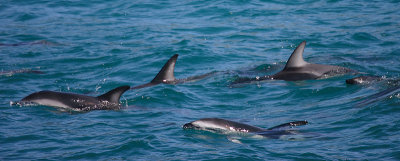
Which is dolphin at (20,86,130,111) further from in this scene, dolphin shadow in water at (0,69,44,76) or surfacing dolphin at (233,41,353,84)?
surfacing dolphin at (233,41,353,84)

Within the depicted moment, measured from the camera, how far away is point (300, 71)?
12.8 m

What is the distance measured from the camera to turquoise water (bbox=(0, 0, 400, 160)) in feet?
27.2

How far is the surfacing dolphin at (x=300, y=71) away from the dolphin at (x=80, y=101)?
11.0ft

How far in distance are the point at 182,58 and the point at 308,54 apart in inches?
142

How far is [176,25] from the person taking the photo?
67.3 ft

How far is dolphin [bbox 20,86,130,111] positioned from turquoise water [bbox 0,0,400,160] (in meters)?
0.20

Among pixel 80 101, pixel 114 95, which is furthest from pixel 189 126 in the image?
pixel 80 101

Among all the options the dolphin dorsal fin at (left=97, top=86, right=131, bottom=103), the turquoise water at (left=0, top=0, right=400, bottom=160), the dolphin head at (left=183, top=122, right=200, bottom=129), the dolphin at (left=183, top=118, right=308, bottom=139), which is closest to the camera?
the turquoise water at (left=0, top=0, right=400, bottom=160)

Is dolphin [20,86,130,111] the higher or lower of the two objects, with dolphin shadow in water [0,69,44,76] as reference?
lower

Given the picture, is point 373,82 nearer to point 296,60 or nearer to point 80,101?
point 296,60

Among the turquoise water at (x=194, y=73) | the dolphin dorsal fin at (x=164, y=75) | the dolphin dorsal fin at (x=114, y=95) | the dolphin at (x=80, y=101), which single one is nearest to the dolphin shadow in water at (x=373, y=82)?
the turquoise water at (x=194, y=73)

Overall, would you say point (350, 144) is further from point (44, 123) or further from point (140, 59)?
point (140, 59)

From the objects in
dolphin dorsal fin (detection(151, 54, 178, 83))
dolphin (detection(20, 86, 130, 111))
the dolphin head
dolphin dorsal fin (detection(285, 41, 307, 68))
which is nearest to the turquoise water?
the dolphin head

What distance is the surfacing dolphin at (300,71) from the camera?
12.7m
